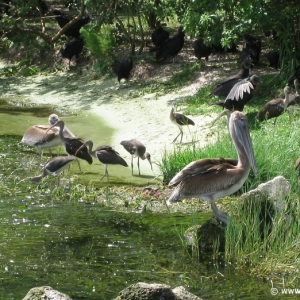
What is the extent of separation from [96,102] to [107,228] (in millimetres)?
7934

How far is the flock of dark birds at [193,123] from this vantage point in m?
7.58

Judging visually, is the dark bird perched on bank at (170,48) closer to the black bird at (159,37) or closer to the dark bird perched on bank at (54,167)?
the black bird at (159,37)

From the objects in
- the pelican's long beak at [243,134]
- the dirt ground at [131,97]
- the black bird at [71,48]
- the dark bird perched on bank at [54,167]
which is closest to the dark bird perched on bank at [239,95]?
the dirt ground at [131,97]

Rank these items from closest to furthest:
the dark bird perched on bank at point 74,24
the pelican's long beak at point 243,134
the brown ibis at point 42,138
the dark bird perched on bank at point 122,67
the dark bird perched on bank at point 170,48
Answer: the pelican's long beak at point 243,134 → the brown ibis at point 42,138 → the dark bird perched on bank at point 122,67 → the dark bird perched on bank at point 170,48 → the dark bird perched on bank at point 74,24

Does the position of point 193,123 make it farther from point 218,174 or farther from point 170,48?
point 218,174

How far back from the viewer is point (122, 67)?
16.5 metres

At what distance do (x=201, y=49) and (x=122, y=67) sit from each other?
198cm

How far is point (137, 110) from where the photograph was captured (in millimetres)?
15023

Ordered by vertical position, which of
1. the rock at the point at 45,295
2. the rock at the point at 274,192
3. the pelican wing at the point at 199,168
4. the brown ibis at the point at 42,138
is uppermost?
the rock at the point at 45,295

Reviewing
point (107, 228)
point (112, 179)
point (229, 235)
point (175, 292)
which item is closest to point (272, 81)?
point (112, 179)

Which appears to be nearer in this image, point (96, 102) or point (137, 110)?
point (137, 110)

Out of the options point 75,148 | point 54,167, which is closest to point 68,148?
point 75,148

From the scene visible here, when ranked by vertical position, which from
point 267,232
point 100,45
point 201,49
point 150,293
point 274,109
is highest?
point 150,293

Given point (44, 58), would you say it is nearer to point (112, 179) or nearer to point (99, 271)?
point (112, 179)
